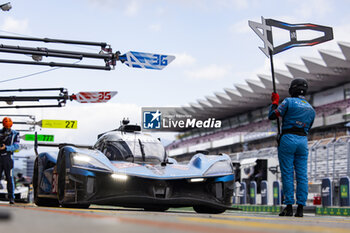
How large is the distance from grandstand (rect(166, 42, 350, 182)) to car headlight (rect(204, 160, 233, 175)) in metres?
20.2

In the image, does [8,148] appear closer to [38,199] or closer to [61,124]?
[38,199]

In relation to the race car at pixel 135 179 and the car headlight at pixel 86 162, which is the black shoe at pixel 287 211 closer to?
the race car at pixel 135 179

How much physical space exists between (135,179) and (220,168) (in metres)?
1.29

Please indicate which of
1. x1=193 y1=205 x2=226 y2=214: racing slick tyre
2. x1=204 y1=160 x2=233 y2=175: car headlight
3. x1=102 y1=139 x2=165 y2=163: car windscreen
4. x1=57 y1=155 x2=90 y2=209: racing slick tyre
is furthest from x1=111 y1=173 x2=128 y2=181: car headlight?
x1=193 y1=205 x2=226 y2=214: racing slick tyre

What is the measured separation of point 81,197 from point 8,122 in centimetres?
338

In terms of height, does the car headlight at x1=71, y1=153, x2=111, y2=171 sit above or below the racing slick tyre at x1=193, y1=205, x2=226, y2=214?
above

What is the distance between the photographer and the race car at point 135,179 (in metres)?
7.03

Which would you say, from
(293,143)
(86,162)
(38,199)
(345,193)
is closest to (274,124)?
(345,193)

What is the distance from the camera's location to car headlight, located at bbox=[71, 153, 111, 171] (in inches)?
278

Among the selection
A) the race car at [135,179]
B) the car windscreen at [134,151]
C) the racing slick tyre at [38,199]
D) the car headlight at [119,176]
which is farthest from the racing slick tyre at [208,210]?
the racing slick tyre at [38,199]

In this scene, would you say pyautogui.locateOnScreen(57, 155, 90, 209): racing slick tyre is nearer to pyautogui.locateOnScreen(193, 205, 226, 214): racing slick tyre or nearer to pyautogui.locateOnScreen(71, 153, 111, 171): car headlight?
pyautogui.locateOnScreen(71, 153, 111, 171): car headlight

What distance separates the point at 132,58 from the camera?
14609 millimetres

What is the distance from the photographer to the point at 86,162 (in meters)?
7.10

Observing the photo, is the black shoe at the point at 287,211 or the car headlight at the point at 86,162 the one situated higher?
the car headlight at the point at 86,162
